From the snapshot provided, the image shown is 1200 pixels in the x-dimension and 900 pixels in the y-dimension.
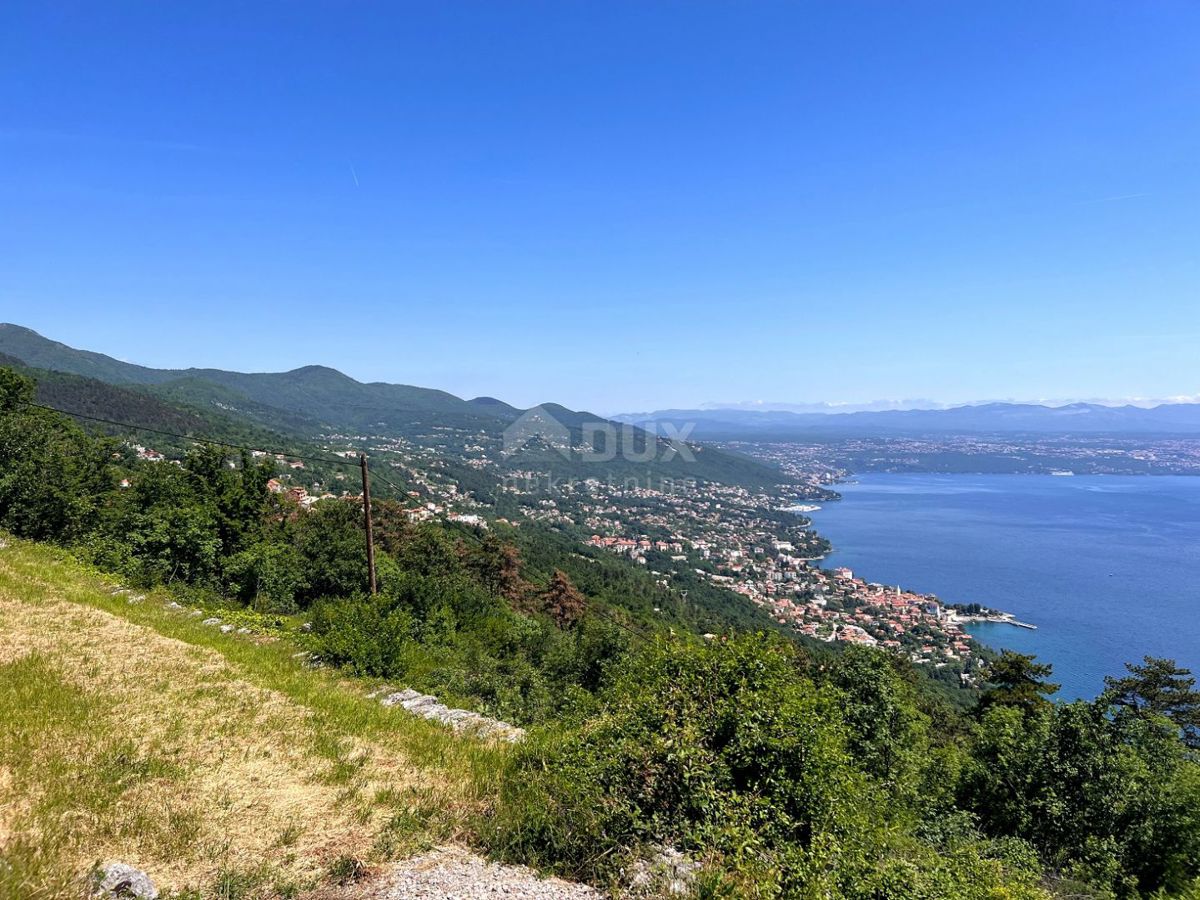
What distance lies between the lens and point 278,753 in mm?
5684

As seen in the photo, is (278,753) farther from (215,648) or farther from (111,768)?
(215,648)

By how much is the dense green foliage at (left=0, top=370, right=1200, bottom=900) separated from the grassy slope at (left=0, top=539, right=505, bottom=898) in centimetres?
109

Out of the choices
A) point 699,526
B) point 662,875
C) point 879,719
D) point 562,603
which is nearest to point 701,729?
point 662,875

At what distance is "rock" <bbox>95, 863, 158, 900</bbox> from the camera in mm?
3426

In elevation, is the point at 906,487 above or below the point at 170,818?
below

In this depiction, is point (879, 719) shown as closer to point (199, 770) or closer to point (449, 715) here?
point (449, 715)

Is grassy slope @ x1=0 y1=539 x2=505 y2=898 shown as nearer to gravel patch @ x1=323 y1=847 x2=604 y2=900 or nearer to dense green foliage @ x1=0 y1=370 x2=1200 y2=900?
gravel patch @ x1=323 y1=847 x2=604 y2=900

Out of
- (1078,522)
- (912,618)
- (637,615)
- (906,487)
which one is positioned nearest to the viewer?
(637,615)

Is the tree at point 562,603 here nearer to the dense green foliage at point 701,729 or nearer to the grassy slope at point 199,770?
the dense green foliage at point 701,729

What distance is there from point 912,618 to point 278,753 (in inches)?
2898

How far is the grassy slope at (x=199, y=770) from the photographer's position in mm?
3887

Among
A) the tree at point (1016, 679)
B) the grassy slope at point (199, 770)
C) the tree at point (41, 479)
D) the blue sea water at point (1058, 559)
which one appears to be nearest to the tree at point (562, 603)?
the tree at point (1016, 679)

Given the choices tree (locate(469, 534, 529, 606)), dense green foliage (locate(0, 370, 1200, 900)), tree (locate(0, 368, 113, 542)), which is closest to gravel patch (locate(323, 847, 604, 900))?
dense green foliage (locate(0, 370, 1200, 900))

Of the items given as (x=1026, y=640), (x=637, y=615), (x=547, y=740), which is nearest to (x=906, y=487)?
(x=1026, y=640)
